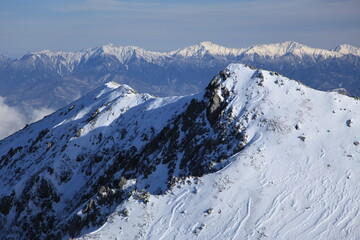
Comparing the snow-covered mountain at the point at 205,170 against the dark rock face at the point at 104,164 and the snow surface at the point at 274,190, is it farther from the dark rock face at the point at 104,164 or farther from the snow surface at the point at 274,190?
the dark rock face at the point at 104,164

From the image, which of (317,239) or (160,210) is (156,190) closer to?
(160,210)

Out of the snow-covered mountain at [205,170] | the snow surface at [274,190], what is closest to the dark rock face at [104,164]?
the snow-covered mountain at [205,170]

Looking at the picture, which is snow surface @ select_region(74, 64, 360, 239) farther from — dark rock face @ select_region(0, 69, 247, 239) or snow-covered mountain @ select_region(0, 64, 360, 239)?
dark rock face @ select_region(0, 69, 247, 239)

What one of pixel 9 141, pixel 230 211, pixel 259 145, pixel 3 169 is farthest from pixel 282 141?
pixel 9 141

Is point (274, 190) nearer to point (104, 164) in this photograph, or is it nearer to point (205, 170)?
point (205, 170)

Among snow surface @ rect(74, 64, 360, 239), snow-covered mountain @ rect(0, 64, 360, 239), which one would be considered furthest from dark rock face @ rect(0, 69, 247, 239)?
snow surface @ rect(74, 64, 360, 239)

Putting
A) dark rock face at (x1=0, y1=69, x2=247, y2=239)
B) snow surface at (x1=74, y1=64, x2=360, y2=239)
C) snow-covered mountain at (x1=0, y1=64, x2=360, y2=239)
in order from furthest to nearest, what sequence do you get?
A: 1. dark rock face at (x1=0, y1=69, x2=247, y2=239)
2. snow-covered mountain at (x1=0, y1=64, x2=360, y2=239)
3. snow surface at (x1=74, y1=64, x2=360, y2=239)

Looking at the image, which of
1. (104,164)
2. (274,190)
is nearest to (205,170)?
(274,190)
